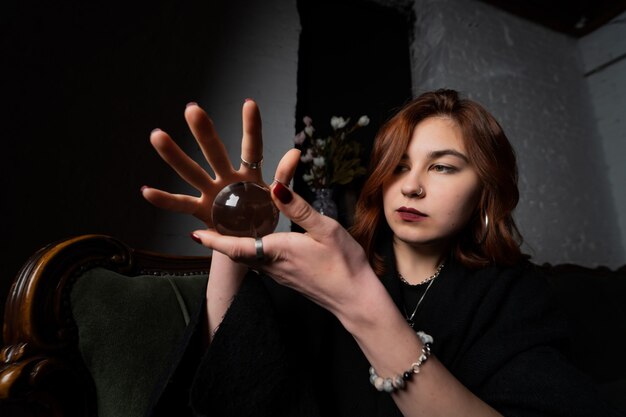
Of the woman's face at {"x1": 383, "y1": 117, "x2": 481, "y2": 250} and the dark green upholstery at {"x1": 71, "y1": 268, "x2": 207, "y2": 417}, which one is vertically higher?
the woman's face at {"x1": 383, "y1": 117, "x2": 481, "y2": 250}

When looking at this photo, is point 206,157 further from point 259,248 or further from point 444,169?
point 444,169

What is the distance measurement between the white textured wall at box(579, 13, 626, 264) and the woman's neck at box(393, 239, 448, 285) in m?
2.50

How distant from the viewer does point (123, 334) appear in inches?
26.7

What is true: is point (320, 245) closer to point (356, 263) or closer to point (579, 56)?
point (356, 263)

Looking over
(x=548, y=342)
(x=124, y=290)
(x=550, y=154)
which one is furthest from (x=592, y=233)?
(x=124, y=290)

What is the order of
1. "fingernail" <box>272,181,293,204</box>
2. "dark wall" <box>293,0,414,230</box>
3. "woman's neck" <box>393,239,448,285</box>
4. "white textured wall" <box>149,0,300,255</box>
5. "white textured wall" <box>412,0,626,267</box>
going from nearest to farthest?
"fingernail" <box>272,181,293,204</box>, "woman's neck" <box>393,239,448,285</box>, "white textured wall" <box>149,0,300,255</box>, "dark wall" <box>293,0,414,230</box>, "white textured wall" <box>412,0,626,267</box>

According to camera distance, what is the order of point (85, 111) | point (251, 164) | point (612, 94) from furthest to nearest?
point (612, 94), point (85, 111), point (251, 164)

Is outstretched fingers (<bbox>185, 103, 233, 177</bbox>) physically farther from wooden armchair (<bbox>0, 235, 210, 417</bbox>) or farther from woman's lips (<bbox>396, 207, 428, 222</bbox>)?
woman's lips (<bbox>396, 207, 428, 222</bbox>)

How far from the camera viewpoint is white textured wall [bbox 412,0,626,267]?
2219mm

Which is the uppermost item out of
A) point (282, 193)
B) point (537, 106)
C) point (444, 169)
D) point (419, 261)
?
point (537, 106)

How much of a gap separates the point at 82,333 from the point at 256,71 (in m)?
1.41

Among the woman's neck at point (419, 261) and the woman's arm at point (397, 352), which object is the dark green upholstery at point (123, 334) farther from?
the woman's neck at point (419, 261)

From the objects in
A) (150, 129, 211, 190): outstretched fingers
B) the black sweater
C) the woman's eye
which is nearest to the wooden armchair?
the black sweater

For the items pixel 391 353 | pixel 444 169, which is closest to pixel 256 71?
pixel 444 169
